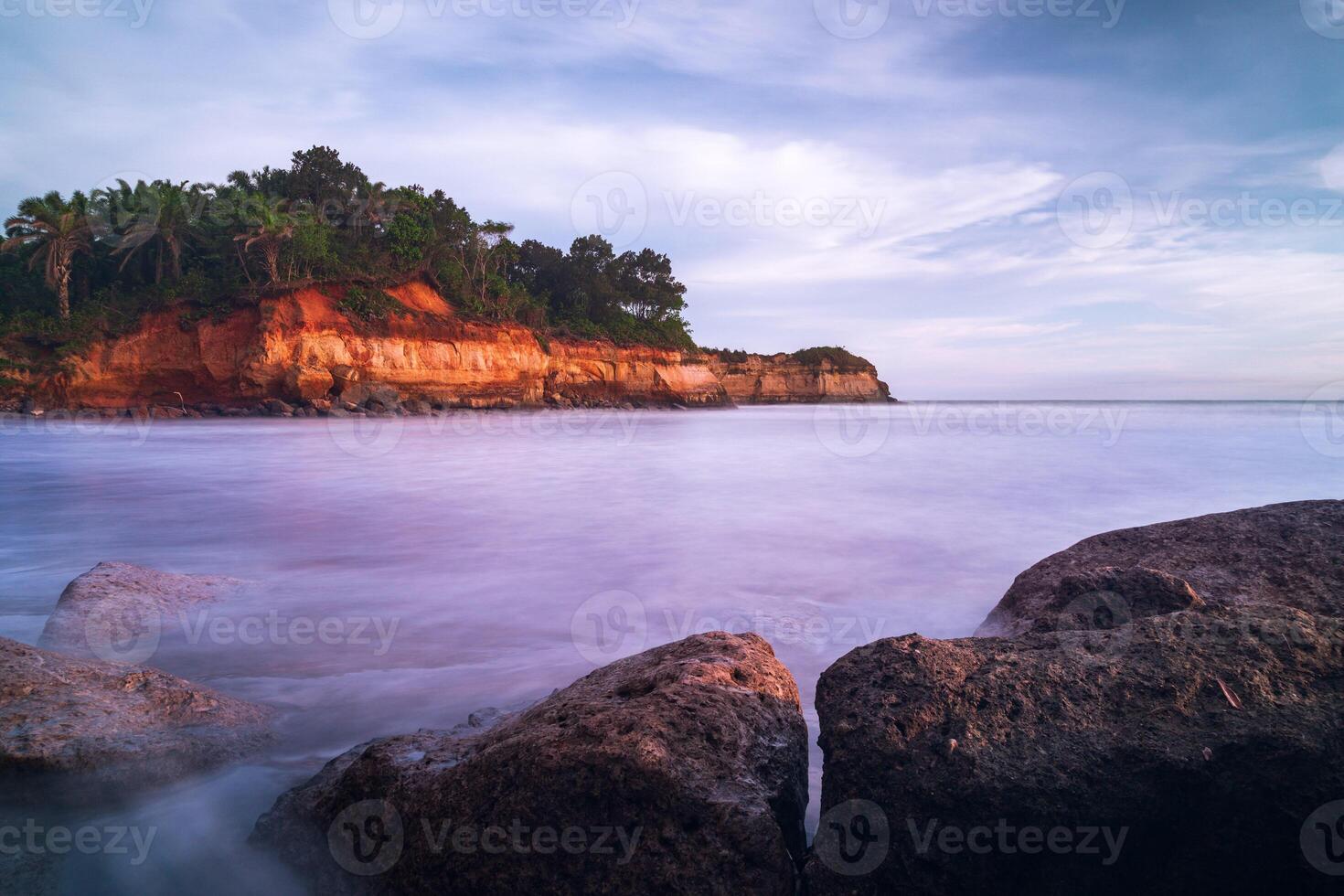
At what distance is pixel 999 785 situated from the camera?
168cm

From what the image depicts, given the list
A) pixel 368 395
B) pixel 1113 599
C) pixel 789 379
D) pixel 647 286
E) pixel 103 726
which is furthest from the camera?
pixel 789 379

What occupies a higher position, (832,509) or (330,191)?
(330,191)

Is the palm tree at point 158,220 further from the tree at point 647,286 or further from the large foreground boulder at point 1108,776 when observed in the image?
the large foreground boulder at point 1108,776

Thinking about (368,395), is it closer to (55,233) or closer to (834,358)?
(55,233)

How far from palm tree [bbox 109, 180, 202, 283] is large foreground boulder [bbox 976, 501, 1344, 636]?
118 ft

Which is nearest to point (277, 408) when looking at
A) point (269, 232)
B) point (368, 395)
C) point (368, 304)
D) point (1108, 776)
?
point (368, 395)

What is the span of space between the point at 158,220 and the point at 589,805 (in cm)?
3719

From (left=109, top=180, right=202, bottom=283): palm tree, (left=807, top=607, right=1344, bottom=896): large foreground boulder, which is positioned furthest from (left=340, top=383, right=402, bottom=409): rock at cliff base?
(left=807, top=607, right=1344, bottom=896): large foreground boulder

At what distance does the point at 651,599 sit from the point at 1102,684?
3.73m

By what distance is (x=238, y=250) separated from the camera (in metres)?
29.1

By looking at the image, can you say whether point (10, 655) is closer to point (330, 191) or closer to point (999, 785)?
point (999, 785)

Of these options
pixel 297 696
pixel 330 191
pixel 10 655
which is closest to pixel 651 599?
pixel 297 696

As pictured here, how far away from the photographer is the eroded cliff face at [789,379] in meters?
63.3

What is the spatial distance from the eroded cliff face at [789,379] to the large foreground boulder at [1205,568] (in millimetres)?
53894
